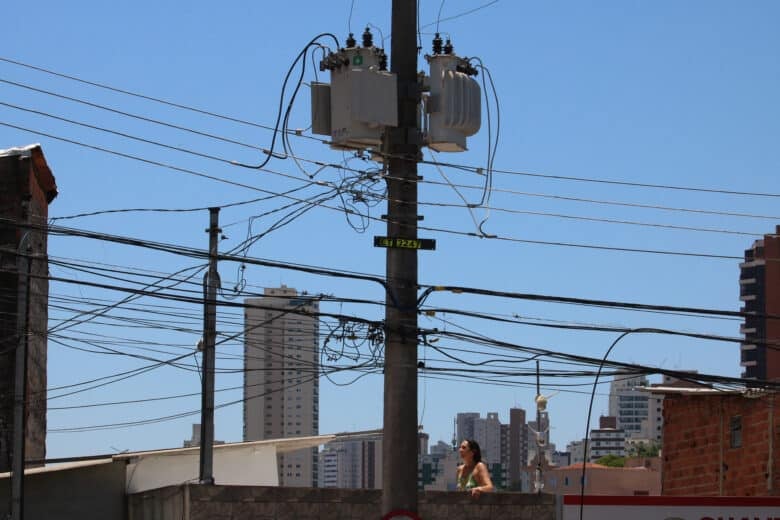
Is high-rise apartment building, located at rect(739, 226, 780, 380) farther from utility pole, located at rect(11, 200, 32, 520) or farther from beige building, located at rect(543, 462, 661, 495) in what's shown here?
utility pole, located at rect(11, 200, 32, 520)

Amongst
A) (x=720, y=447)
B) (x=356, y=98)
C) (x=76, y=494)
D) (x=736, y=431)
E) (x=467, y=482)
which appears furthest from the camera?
(x=720, y=447)

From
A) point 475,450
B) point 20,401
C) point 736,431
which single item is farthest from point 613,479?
point 475,450

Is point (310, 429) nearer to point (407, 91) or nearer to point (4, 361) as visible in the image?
point (4, 361)

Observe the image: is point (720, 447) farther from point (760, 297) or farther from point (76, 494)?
point (760, 297)

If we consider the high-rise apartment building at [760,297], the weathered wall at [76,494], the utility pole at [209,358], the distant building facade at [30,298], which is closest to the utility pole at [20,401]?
the weathered wall at [76,494]

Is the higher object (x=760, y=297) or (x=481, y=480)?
(x=760, y=297)

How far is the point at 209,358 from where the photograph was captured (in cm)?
2214

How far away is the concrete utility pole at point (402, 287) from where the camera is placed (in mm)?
15398

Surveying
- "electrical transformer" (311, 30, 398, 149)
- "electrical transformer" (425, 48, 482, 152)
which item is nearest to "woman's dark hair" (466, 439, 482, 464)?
"electrical transformer" (425, 48, 482, 152)

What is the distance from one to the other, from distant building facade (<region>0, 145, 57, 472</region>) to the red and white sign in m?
14.5

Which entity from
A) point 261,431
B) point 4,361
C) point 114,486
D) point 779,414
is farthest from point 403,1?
point 261,431

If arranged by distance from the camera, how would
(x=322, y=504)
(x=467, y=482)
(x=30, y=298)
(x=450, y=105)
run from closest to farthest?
(x=450, y=105)
(x=467, y=482)
(x=322, y=504)
(x=30, y=298)

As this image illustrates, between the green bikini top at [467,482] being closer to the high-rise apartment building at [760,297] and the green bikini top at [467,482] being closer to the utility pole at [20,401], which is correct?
the utility pole at [20,401]

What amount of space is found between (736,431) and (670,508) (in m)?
9.48
